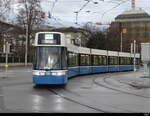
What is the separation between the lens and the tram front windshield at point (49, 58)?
19.1 meters

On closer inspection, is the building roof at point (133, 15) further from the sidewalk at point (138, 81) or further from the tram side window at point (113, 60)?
the sidewalk at point (138, 81)

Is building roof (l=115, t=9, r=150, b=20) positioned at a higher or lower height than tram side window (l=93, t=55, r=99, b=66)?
higher

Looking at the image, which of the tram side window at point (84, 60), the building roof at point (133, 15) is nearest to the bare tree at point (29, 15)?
the tram side window at point (84, 60)

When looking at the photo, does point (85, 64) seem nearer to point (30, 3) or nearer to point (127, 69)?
point (127, 69)

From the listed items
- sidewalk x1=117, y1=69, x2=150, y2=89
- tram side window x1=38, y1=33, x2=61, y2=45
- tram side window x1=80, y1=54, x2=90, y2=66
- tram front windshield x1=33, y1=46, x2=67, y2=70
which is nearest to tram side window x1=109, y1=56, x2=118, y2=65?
tram side window x1=80, y1=54, x2=90, y2=66

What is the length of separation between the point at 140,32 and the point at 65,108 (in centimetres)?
11495

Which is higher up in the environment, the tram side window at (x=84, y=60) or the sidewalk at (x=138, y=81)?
the tram side window at (x=84, y=60)

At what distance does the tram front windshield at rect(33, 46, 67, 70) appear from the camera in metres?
19.1

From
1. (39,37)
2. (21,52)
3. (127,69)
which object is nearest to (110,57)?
(127,69)

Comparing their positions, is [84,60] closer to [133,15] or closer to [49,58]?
[49,58]

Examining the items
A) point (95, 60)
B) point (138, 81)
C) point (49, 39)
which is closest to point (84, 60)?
point (95, 60)

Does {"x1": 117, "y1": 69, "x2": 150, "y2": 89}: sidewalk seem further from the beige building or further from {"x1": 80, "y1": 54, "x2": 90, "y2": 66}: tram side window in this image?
the beige building

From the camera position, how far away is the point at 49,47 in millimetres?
19469

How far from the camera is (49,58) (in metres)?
19.2
